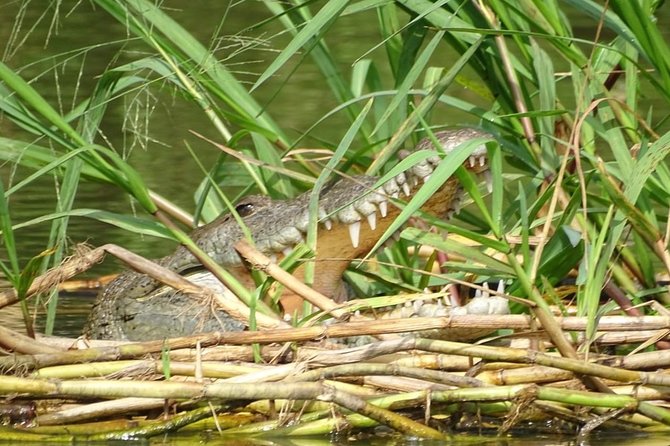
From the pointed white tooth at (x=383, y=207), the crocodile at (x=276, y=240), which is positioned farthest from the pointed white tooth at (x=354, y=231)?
the pointed white tooth at (x=383, y=207)

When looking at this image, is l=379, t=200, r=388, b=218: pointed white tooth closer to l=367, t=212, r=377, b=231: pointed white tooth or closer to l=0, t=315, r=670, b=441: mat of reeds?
l=367, t=212, r=377, b=231: pointed white tooth

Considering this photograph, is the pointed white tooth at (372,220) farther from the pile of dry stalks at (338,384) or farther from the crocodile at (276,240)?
the pile of dry stalks at (338,384)

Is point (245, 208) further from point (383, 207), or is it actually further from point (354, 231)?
point (383, 207)

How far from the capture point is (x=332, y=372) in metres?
2.59

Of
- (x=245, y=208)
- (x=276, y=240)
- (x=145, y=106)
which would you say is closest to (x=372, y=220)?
(x=276, y=240)

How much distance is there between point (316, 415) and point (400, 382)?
0.64 ft

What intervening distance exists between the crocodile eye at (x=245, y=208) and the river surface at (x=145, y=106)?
23 cm

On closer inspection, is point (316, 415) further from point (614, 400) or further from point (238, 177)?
point (238, 177)

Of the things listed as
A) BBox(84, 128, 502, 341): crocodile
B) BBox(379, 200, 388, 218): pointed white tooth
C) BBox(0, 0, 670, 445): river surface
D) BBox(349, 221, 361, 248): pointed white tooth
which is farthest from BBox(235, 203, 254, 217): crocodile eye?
BBox(379, 200, 388, 218): pointed white tooth

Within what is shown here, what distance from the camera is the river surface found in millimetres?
3420

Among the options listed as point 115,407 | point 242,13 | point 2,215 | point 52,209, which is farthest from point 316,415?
point 242,13

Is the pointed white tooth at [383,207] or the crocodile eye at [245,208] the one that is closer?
the pointed white tooth at [383,207]

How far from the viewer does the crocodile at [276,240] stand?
3.14 meters

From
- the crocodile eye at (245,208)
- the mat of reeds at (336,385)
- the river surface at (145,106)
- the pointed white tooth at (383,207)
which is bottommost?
the mat of reeds at (336,385)
